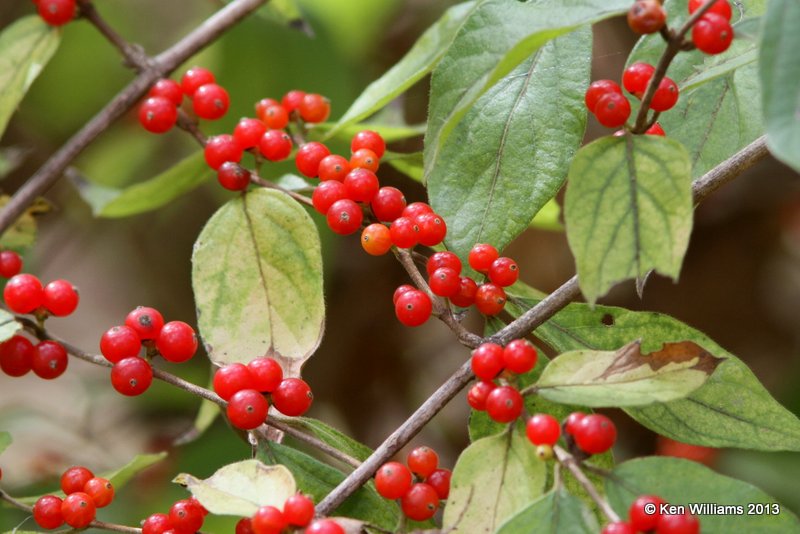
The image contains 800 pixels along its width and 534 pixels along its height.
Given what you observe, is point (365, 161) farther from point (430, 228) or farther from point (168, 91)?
point (168, 91)

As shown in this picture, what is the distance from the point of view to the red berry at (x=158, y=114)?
2.48 feet

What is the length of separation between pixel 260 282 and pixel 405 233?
0.43 feet

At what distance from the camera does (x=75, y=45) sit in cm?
136

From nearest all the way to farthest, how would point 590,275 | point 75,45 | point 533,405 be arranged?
point 590,275, point 533,405, point 75,45

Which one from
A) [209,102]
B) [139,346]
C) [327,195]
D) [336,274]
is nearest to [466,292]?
[327,195]

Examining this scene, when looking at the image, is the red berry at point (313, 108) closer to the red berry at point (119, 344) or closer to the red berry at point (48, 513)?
the red berry at point (119, 344)

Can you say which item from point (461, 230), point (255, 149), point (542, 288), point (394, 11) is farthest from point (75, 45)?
point (461, 230)

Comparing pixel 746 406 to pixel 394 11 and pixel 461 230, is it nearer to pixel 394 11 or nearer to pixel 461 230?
A: pixel 461 230

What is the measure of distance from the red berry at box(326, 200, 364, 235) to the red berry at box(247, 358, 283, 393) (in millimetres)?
99

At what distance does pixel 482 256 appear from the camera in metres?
0.58

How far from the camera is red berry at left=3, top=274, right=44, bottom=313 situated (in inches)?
24.8

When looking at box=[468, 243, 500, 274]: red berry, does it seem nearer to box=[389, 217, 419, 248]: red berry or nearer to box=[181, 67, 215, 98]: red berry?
box=[389, 217, 419, 248]: red berry

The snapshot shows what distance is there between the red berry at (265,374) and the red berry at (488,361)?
138 millimetres

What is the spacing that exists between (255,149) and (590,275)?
1.19ft
